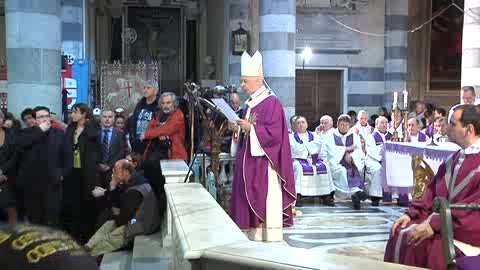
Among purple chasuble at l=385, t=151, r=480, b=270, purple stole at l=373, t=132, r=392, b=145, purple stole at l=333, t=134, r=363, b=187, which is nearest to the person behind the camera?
purple chasuble at l=385, t=151, r=480, b=270

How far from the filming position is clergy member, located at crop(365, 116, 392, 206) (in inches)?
401

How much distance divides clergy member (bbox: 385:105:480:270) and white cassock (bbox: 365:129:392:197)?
5964 mm

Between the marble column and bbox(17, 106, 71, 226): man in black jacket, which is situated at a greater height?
the marble column

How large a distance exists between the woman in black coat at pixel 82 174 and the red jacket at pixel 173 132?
67 cm

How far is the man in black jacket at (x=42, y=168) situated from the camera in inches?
279

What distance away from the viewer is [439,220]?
387 cm

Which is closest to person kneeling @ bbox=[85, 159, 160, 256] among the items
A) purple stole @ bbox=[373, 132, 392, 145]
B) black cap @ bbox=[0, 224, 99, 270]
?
purple stole @ bbox=[373, 132, 392, 145]

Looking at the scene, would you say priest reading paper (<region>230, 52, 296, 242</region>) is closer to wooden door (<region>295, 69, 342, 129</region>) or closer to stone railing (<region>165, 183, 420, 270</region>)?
stone railing (<region>165, 183, 420, 270</region>)

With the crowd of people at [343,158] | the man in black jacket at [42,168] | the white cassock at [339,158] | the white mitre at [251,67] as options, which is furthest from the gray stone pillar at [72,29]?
the white mitre at [251,67]

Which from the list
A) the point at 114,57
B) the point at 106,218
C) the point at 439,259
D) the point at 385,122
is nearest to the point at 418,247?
the point at 439,259

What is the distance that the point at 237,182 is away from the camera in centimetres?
642

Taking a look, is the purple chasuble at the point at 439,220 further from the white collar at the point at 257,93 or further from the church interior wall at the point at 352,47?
the church interior wall at the point at 352,47

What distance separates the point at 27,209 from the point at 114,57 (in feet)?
51.7

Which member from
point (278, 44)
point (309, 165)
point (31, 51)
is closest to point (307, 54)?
point (278, 44)
